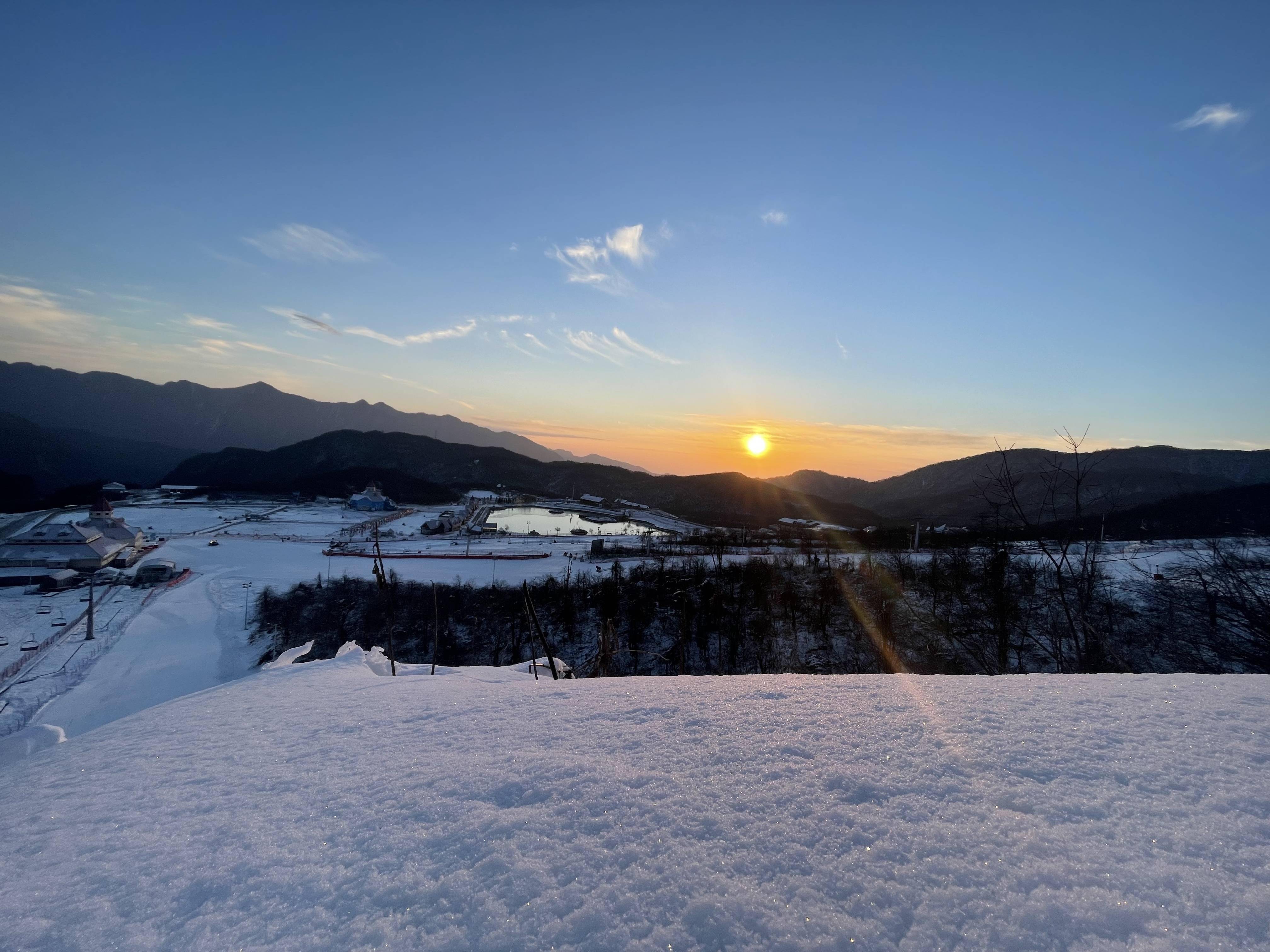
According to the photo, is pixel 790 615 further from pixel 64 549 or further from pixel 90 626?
pixel 64 549

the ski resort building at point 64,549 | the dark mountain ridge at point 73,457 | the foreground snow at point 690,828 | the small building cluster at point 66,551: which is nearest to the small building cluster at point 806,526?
the foreground snow at point 690,828

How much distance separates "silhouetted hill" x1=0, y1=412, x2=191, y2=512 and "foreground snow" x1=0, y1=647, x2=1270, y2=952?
107 m

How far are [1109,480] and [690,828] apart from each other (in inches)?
3710

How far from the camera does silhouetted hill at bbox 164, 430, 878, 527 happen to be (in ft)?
298

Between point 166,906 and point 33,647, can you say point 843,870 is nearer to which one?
point 166,906

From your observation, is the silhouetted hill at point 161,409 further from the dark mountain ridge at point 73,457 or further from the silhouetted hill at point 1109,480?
the silhouetted hill at point 1109,480

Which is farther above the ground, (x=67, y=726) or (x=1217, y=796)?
(x=1217, y=796)

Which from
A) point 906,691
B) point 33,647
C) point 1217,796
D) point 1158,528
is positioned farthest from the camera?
point 1158,528

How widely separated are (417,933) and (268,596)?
113 feet

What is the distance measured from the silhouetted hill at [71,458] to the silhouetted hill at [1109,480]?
A: 128 metres

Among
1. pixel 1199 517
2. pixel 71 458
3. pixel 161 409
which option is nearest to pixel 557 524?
pixel 1199 517

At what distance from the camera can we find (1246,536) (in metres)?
19.1

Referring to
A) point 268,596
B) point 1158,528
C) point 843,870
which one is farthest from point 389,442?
point 843,870

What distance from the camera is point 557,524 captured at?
233 feet
